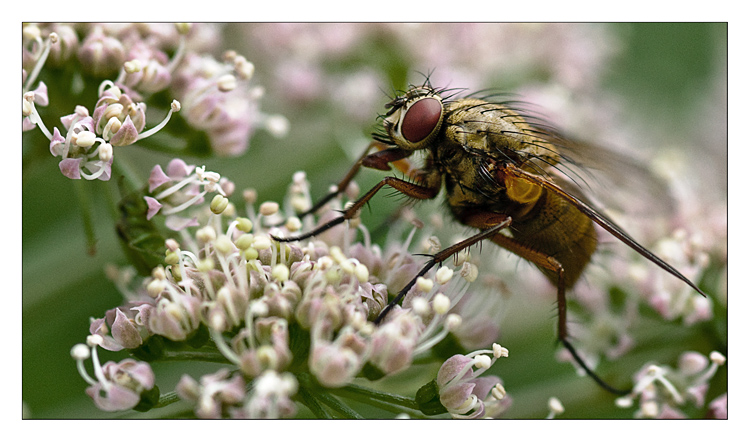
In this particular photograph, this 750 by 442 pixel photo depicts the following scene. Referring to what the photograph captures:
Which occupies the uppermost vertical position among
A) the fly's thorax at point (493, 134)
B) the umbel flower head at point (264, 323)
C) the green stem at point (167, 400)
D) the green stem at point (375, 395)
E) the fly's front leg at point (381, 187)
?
the fly's thorax at point (493, 134)

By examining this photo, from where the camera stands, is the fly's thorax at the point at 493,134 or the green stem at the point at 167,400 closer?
the green stem at the point at 167,400

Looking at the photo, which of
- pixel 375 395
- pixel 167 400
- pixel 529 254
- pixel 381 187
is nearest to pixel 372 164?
pixel 381 187

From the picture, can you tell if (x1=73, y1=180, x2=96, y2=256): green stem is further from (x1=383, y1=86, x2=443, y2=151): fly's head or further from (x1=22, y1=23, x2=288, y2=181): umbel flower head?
(x1=383, y1=86, x2=443, y2=151): fly's head

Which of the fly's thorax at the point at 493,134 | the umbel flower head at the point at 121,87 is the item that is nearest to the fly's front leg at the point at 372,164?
the fly's thorax at the point at 493,134

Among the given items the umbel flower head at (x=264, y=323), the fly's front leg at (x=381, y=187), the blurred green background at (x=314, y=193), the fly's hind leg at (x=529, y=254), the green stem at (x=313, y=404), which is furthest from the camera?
the blurred green background at (x=314, y=193)

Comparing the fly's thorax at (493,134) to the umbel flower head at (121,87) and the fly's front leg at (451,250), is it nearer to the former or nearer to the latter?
the fly's front leg at (451,250)

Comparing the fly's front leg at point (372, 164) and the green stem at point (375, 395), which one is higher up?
the fly's front leg at point (372, 164)
